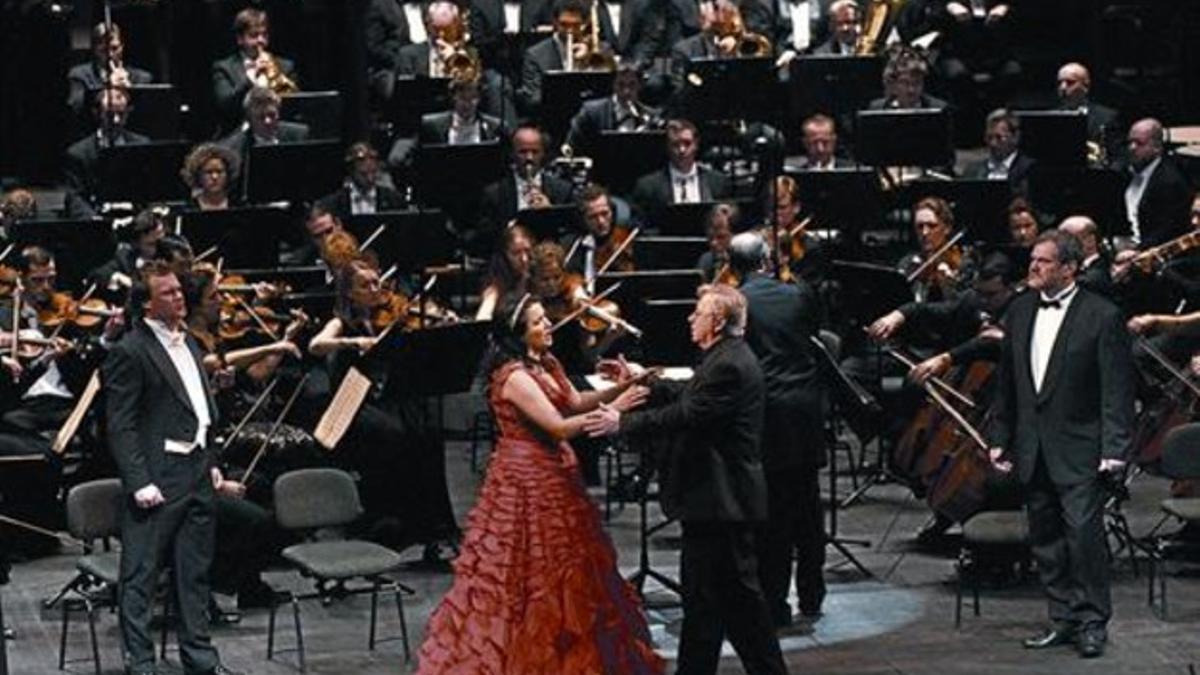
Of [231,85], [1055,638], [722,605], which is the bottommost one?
[1055,638]

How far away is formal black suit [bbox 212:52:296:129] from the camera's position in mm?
18812

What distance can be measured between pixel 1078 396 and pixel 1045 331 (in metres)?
0.33

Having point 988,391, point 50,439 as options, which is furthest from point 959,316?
point 50,439

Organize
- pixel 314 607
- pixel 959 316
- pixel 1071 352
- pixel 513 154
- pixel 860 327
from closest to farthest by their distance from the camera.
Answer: pixel 1071 352 → pixel 314 607 → pixel 959 316 → pixel 860 327 → pixel 513 154

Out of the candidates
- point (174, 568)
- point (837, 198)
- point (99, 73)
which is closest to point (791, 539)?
point (174, 568)

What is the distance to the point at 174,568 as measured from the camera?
13070mm

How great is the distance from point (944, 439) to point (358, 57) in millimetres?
6165

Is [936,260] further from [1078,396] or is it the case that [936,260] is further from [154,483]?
[154,483]

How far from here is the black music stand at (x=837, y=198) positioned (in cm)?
1722

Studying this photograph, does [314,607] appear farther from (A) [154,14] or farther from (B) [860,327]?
(A) [154,14]

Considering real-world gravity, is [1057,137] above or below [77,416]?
above

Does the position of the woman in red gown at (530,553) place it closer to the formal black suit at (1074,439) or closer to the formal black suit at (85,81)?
the formal black suit at (1074,439)

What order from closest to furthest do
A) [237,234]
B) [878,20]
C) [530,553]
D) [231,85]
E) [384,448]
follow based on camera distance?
[530,553]
[384,448]
[237,234]
[231,85]
[878,20]

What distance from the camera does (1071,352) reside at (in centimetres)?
1343
